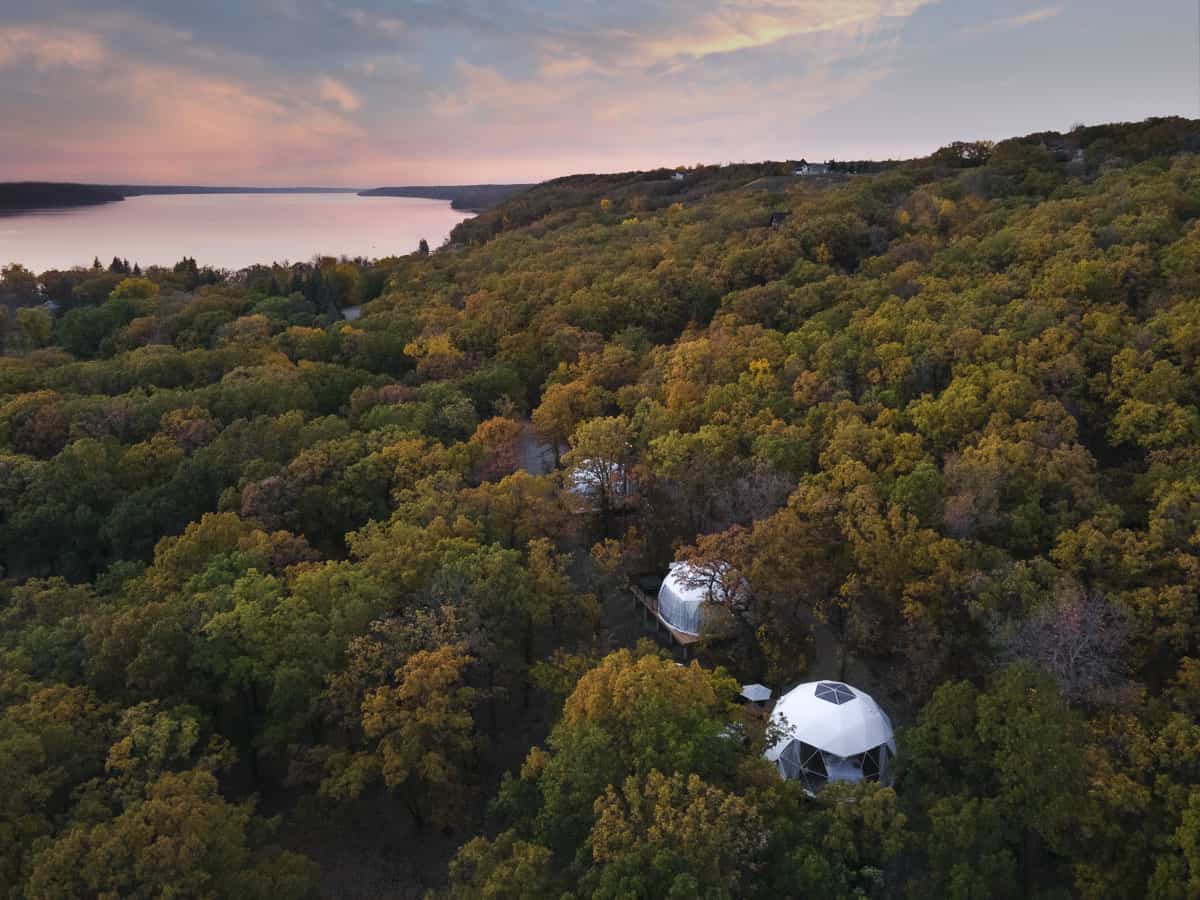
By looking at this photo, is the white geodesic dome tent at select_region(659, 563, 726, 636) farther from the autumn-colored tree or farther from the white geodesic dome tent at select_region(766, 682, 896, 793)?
the autumn-colored tree

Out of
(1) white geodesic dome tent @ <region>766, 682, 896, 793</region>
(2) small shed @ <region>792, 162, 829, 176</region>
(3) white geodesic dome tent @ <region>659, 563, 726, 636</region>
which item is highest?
(2) small shed @ <region>792, 162, 829, 176</region>

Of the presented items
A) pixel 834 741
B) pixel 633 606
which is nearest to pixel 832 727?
pixel 834 741

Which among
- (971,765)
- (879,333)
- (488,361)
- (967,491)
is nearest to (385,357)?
(488,361)

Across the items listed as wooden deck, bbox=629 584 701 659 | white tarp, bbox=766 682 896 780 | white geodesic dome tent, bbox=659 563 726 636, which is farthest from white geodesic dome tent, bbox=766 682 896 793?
wooden deck, bbox=629 584 701 659

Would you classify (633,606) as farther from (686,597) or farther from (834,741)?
(834,741)

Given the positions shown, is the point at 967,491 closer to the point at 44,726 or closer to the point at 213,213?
the point at 44,726

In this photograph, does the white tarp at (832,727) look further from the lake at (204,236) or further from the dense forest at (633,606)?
the lake at (204,236)
